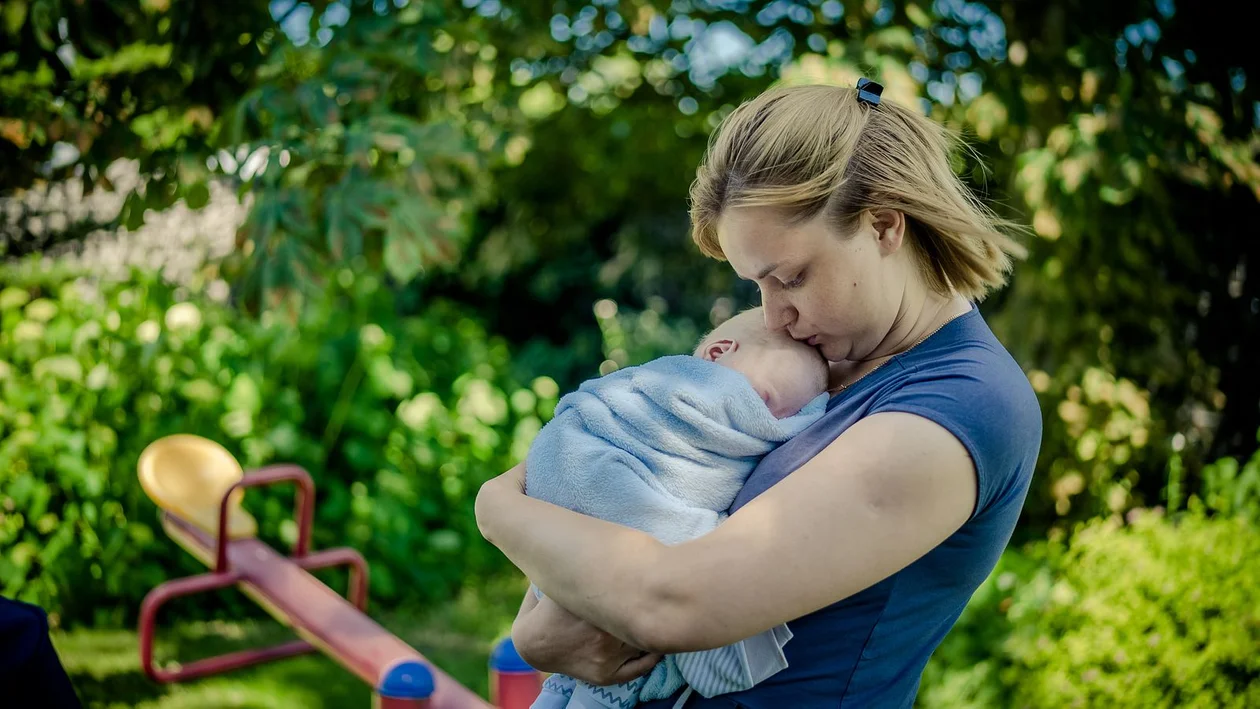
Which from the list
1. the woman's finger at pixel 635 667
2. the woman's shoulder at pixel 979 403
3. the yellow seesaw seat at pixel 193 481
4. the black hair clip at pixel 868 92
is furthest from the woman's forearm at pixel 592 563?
the yellow seesaw seat at pixel 193 481

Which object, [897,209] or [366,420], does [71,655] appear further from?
[897,209]

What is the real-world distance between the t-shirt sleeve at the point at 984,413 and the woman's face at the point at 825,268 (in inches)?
5.8

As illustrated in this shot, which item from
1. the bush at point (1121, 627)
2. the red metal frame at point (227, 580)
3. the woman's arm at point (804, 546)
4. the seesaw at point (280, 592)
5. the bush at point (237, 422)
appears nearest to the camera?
the woman's arm at point (804, 546)

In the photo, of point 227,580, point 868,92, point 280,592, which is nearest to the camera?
point 868,92

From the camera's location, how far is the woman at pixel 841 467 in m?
1.06

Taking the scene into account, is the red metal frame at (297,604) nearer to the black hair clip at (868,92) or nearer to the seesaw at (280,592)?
the seesaw at (280,592)

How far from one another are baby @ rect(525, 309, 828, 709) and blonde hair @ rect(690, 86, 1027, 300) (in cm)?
23

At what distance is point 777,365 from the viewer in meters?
1.36

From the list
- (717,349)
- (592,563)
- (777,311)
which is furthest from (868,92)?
(592,563)

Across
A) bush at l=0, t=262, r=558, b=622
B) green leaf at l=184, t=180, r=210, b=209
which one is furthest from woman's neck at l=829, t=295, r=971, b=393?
bush at l=0, t=262, r=558, b=622

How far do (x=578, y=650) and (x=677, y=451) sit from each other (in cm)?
28

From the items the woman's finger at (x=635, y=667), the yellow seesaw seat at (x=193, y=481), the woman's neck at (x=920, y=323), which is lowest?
the yellow seesaw seat at (x=193, y=481)

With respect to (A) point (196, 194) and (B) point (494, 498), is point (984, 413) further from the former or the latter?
(A) point (196, 194)

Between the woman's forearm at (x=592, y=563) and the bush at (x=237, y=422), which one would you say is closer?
the woman's forearm at (x=592, y=563)
